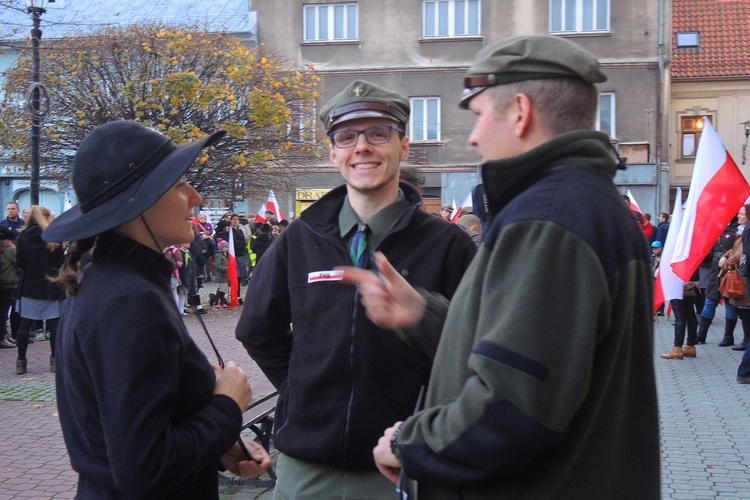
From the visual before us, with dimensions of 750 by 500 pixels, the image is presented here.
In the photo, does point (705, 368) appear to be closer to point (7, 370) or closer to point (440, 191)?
point (7, 370)

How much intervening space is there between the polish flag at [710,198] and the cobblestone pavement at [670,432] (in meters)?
1.52

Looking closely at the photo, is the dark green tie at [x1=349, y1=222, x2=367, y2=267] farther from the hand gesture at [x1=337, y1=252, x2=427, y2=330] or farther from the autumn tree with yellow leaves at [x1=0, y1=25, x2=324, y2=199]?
the autumn tree with yellow leaves at [x1=0, y1=25, x2=324, y2=199]

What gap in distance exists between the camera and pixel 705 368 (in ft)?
37.2

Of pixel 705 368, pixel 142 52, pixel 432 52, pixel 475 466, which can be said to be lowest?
pixel 705 368

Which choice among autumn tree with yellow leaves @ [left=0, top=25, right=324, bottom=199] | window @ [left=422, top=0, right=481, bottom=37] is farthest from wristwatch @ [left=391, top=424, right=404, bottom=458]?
window @ [left=422, top=0, right=481, bottom=37]

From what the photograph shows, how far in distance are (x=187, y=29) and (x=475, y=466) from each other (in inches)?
744

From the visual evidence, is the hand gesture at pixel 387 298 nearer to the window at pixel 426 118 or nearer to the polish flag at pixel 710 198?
the polish flag at pixel 710 198

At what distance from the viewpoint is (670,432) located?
7.88m

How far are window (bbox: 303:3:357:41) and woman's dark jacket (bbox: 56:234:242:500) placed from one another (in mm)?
27431

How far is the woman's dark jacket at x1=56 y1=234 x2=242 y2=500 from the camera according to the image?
7.20 feet

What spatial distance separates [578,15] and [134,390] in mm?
27444

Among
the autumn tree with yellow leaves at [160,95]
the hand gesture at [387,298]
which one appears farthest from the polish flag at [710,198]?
the autumn tree with yellow leaves at [160,95]

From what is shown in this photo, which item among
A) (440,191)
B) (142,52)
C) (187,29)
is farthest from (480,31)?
(142,52)

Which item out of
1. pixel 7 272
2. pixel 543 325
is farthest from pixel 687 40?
pixel 543 325
